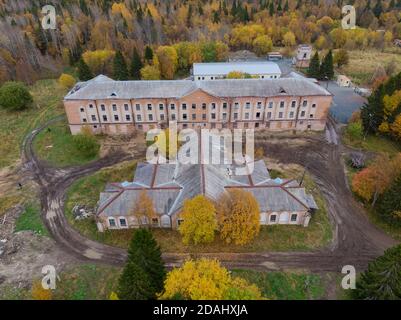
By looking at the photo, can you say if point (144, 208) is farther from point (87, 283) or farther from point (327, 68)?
point (327, 68)

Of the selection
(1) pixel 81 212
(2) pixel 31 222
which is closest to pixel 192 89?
(1) pixel 81 212

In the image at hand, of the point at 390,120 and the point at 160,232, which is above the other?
the point at 390,120

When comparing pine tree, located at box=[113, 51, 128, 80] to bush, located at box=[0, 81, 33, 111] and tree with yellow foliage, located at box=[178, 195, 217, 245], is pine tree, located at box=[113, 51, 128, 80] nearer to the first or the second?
bush, located at box=[0, 81, 33, 111]

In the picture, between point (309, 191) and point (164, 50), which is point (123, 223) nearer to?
point (309, 191)

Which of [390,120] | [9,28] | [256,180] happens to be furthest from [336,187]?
[9,28]

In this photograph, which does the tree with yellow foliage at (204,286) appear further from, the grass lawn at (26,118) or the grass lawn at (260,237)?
the grass lawn at (26,118)

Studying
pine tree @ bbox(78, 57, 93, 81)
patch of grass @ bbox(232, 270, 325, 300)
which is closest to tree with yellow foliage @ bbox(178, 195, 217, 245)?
patch of grass @ bbox(232, 270, 325, 300)
